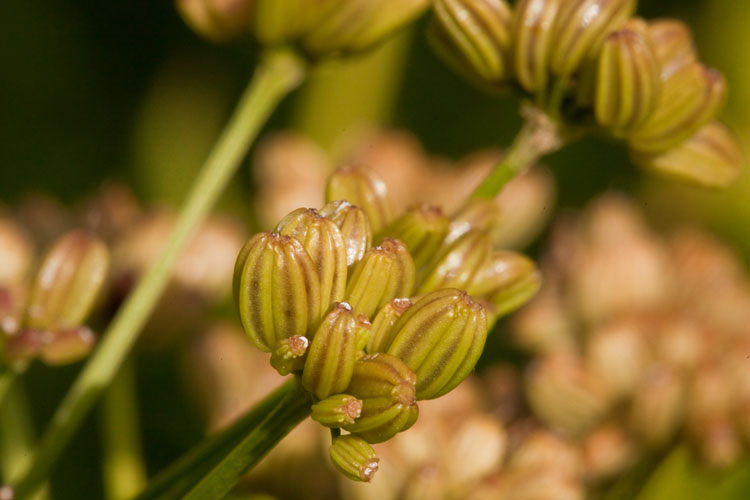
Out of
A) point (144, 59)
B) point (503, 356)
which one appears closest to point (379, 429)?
point (503, 356)

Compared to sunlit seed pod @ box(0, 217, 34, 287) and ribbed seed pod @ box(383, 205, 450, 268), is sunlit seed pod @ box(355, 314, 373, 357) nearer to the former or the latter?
ribbed seed pod @ box(383, 205, 450, 268)

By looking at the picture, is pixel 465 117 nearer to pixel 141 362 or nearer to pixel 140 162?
pixel 140 162

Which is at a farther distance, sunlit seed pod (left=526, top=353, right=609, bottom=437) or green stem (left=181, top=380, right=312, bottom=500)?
sunlit seed pod (left=526, top=353, right=609, bottom=437)

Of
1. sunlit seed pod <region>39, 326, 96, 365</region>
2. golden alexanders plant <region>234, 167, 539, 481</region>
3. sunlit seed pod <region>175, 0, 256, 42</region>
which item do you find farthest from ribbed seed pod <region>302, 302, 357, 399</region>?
sunlit seed pod <region>175, 0, 256, 42</region>

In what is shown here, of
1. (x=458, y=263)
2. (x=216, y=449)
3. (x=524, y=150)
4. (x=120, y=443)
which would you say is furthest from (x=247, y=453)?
(x=120, y=443)

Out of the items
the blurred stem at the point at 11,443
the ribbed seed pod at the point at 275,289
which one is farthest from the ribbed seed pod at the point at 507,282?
the blurred stem at the point at 11,443

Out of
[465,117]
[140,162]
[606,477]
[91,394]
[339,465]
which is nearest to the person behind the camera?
[339,465]
